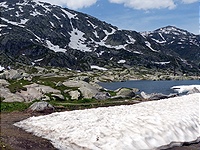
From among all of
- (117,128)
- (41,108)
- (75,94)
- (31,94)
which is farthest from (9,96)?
(117,128)

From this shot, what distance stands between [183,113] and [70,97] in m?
27.9

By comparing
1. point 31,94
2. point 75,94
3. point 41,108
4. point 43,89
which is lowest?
point 75,94

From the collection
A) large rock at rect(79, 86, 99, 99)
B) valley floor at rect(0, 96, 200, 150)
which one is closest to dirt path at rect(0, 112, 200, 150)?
valley floor at rect(0, 96, 200, 150)

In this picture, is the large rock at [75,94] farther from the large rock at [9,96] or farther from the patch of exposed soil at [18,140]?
the patch of exposed soil at [18,140]

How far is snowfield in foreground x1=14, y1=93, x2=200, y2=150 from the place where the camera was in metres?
25.1

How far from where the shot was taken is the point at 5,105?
4466cm

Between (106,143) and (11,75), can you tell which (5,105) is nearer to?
(106,143)

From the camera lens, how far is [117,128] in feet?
89.5

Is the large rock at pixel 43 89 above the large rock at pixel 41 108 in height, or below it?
above

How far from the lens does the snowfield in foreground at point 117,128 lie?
989 inches

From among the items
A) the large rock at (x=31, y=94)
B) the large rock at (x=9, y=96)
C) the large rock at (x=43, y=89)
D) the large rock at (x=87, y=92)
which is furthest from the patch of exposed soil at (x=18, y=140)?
the large rock at (x=87, y=92)

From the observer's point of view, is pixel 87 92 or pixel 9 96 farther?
pixel 87 92

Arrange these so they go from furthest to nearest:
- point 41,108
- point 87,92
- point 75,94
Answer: point 87,92 → point 75,94 → point 41,108

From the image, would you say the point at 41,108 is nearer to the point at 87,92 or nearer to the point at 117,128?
the point at 117,128
